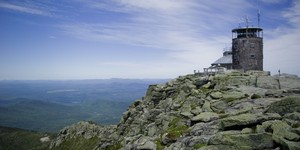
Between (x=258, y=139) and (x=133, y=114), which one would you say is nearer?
(x=258, y=139)

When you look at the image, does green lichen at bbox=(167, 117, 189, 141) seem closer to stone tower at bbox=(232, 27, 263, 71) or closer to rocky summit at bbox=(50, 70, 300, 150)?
rocky summit at bbox=(50, 70, 300, 150)

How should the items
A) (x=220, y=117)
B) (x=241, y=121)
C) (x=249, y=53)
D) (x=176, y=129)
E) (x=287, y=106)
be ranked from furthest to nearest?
(x=249, y=53), (x=176, y=129), (x=220, y=117), (x=287, y=106), (x=241, y=121)

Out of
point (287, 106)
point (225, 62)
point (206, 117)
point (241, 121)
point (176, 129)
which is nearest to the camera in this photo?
point (241, 121)

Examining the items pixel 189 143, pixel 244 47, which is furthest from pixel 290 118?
pixel 244 47

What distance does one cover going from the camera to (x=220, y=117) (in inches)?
1018

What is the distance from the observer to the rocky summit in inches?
719

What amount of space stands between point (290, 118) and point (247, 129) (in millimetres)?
3159

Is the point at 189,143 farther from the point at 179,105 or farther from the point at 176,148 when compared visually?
the point at 179,105

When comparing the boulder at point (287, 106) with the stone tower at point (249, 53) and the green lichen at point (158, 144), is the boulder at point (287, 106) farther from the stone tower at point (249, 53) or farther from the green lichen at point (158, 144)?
the stone tower at point (249, 53)

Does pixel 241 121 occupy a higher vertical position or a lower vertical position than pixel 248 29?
lower

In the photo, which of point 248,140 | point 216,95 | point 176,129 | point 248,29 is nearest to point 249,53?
point 248,29

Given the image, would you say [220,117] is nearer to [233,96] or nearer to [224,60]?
[233,96]

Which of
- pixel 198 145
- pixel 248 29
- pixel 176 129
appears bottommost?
pixel 176 129

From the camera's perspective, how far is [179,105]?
3750 centimetres
